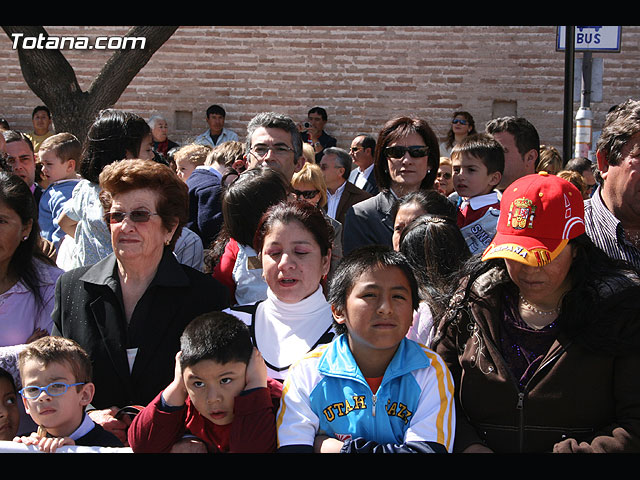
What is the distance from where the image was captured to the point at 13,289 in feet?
11.5

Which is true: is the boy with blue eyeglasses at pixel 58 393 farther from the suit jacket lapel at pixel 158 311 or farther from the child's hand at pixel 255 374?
the child's hand at pixel 255 374

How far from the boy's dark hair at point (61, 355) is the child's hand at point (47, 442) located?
236 millimetres

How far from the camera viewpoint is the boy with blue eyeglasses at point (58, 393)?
2.89 metres

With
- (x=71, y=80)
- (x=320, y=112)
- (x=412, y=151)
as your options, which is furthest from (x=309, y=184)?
(x=320, y=112)

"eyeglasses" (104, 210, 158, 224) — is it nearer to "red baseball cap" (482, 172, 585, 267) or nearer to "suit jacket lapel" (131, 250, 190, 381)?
"suit jacket lapel" (131, 250, 190, 381)

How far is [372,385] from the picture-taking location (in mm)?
2666

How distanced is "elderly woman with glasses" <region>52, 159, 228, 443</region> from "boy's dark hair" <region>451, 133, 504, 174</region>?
226 cm

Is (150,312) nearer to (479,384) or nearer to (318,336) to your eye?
(318,336)

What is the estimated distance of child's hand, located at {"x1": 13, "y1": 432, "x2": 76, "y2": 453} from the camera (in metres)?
2.79

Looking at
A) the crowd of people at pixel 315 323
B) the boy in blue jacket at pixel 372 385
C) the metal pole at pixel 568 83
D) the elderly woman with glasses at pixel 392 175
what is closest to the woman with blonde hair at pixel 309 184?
the elderly woman with glasses at pixel 392 175

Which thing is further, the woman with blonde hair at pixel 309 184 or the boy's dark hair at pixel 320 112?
the boy's dark hair at pixel 320 112

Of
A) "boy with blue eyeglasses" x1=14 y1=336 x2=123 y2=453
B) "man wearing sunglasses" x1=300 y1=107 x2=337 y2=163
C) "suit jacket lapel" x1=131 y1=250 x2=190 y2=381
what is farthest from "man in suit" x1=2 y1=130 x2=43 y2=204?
"man wearing sunglasses" x1=300 y1=107 x2=337 y2=163
